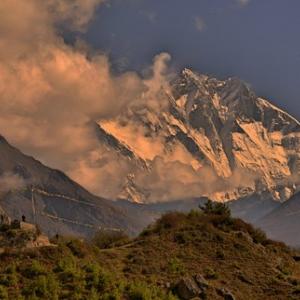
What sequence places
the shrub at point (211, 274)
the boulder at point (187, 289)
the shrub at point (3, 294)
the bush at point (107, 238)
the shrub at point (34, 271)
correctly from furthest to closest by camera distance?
the bush at point (107, 238) < the shrub at point (211, 274) < the boulder at point (187, 289) < the shrub at point (34, 271) < the shrub at point (3, 294)

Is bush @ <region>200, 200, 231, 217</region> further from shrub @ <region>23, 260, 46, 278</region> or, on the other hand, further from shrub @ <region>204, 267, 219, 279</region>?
shrub @ <region>23, 260, 46, 278</region>

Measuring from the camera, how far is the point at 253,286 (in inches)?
2571

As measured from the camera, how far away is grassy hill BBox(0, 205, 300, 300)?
184 feet

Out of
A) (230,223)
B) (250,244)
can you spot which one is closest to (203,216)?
(230,223)

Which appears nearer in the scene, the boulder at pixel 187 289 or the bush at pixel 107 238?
the boulder at pixel 187 289

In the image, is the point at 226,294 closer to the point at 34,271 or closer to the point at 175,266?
the point at 175,266

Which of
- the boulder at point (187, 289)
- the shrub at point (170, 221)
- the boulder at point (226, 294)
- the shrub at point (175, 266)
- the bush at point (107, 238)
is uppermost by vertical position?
the bush at point (107, 238)

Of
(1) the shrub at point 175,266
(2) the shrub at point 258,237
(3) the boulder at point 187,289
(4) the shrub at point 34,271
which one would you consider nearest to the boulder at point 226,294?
(3) the boulder at point 187,289

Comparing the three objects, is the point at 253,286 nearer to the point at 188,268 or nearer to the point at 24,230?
the point at 188,268

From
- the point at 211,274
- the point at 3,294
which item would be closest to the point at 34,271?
the point at 3,294

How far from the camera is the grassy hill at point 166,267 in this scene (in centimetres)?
5612

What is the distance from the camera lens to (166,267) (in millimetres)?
66875

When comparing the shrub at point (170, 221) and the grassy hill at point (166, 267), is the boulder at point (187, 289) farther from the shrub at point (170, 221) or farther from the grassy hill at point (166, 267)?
the shrub at point (170, 221)

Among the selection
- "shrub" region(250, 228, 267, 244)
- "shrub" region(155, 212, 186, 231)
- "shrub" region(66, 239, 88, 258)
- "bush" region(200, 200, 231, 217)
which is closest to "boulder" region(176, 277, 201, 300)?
"shrub" region(66, 239, 88, 258)
